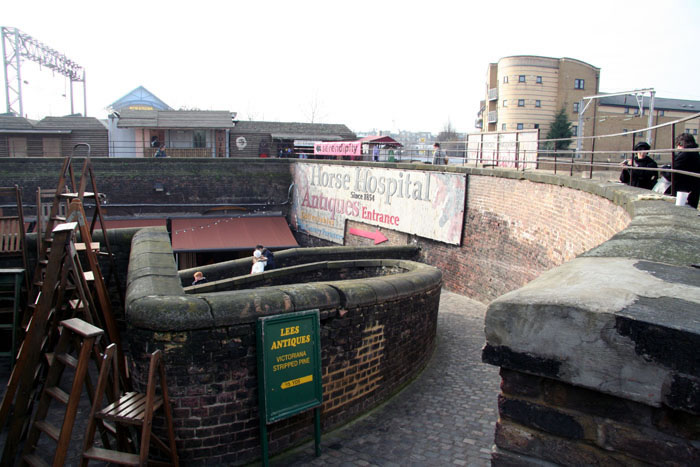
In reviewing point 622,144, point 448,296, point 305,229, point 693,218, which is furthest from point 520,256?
point 622,144

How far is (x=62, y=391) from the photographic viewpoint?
14.1 feet

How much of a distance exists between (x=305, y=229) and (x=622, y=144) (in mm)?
18719

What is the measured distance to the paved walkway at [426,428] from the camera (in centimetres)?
522

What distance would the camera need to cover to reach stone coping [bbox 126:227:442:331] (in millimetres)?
4418

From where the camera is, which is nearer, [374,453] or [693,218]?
[693,218]

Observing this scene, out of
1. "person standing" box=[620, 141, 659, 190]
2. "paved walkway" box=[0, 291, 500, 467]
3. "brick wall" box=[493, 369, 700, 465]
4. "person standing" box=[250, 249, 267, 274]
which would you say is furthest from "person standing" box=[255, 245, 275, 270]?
"brick wall" box=[493, 369, 700, 465]

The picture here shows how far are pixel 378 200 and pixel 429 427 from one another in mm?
12499

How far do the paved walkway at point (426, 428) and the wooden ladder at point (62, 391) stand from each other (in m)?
0.60

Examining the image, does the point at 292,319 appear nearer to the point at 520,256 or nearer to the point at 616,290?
the point at 616,290

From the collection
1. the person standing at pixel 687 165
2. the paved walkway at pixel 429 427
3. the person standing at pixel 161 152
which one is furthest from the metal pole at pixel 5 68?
the person standing at pixel 687 165

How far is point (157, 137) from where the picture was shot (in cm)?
2758

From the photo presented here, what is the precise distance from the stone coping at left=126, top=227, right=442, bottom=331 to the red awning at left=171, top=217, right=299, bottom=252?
45.8 feet

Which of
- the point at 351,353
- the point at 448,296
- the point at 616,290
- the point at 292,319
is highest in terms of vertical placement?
the point at 616,290

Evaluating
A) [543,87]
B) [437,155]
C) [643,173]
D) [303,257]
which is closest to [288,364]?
[643,173]
